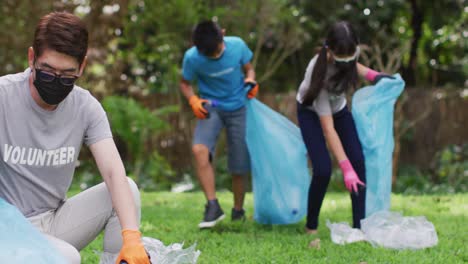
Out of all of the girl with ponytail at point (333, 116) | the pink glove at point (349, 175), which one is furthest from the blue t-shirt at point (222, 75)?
the pink glove at point (349, 175)

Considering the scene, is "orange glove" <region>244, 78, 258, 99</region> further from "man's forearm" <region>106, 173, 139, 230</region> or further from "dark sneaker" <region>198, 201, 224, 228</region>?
"man's forearm" <region>106, 173, 139, 230</region>

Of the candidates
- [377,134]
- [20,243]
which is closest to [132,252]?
[20,243]

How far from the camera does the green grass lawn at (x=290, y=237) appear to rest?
3574 mm

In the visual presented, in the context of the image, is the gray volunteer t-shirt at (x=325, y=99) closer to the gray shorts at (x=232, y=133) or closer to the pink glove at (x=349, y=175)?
the pink glove at (x=349, y=175)

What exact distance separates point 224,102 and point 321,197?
41.1 inches

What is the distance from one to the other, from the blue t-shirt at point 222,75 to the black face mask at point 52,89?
7.84 ft

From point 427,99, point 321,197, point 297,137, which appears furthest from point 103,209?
point 427,99

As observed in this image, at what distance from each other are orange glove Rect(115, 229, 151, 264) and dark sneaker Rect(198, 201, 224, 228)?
Result: 86.0 inches

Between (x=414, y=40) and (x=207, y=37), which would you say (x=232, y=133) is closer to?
(x=207, y=37)

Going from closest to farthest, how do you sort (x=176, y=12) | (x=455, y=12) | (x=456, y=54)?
1. (x=176, y=12)
2. (x=455, y=12)
3. (x=456, y=54)

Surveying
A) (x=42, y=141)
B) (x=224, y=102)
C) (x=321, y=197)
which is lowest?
(x=321, y=197)

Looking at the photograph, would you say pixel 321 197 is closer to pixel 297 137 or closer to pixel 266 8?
pixel 297 137

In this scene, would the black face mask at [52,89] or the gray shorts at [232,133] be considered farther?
the gray shorts at [232,133]

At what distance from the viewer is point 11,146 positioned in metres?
2.54
